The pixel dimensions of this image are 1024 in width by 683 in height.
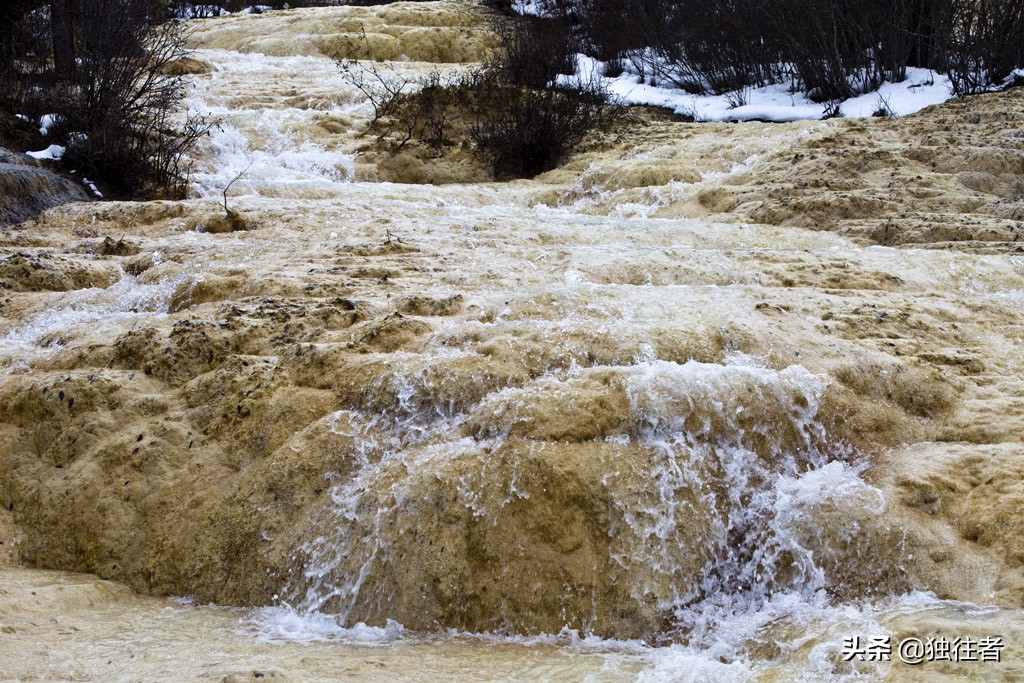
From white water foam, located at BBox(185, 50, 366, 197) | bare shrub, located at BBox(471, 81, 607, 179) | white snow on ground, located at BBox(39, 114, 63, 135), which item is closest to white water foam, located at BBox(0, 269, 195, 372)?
white water foam, located at BBox(185, 50, 366, 197)

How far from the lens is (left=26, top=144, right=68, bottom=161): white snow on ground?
6.93 metres

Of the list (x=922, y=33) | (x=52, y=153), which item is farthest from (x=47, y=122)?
(x=922, y=33)

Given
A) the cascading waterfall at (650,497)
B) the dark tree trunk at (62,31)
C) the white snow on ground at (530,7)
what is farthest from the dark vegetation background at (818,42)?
the dark tree trunk at (62,31)

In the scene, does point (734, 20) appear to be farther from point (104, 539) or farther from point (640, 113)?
point (104, 539)

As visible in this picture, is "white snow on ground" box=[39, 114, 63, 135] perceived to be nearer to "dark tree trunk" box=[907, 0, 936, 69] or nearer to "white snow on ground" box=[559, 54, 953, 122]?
"white snow on ground" box=[559, 54, 953, 122]

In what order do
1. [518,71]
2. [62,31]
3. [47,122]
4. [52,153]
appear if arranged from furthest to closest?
[518,71], [62,31], [47,122], [52,153]

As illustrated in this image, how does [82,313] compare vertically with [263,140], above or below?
below

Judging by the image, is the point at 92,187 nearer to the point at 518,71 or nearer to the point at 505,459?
the point at 505,459

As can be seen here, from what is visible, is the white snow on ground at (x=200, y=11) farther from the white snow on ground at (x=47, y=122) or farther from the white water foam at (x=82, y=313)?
the white water foam at (x=82, y=313)

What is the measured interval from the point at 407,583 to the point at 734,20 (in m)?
9.43

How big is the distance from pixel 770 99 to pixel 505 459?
322 inches

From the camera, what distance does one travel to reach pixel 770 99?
9.71 meters

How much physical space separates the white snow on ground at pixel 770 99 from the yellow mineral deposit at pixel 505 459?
3980 mm

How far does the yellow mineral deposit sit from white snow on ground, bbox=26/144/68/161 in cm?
254
